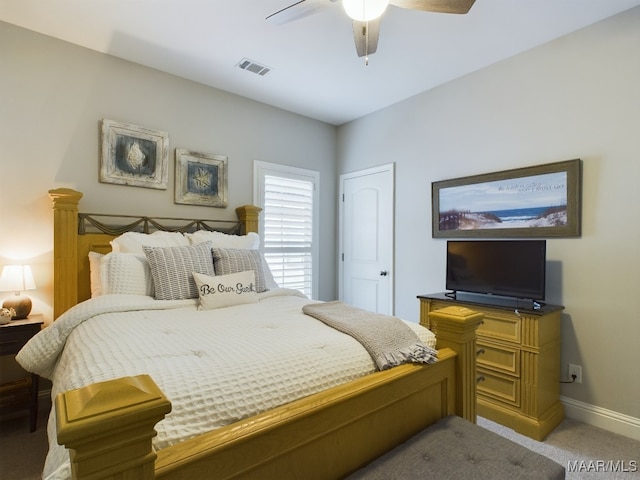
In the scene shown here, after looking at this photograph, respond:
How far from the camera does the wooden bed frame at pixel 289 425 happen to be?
627 mm

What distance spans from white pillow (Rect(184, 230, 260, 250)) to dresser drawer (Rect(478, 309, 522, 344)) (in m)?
1.99

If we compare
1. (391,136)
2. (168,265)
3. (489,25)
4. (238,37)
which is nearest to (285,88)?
(238,37)

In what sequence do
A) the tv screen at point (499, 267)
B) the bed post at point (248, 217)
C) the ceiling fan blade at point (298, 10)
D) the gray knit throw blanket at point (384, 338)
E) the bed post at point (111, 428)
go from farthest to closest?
the bed post at point (248, 217), the tv screen at point (499, 267), the ceiling fan blade at point (298, 10), the gray knit throw blanket at point (384, 338), the bed post at point (111, 428)

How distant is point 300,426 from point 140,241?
2.08 m

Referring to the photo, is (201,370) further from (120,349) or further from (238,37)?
(238,37)

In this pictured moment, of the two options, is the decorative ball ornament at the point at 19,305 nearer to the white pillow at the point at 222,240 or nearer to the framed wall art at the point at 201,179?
the white pillow at the point at 222,240

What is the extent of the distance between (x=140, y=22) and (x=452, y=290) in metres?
3.12

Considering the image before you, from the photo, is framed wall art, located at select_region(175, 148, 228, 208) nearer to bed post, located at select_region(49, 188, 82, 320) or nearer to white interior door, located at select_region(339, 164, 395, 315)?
bed post, located at select_region(49, 188, 82, 320)

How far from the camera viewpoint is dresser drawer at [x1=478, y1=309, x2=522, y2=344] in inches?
89.5

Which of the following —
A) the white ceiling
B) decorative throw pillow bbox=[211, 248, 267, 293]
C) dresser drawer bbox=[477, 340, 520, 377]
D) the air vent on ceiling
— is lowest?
dresser drawer bbox=[477, 340, 520, 377]

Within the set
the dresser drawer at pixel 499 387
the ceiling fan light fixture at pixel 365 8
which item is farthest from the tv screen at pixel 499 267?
the ceiling fan light fixture at pixel 365 8

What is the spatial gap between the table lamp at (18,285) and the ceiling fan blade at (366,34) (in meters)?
2.62

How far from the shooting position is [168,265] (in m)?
2.23

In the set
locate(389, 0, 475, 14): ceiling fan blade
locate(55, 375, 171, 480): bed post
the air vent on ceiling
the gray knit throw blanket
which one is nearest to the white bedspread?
the gray knit throw blanket
